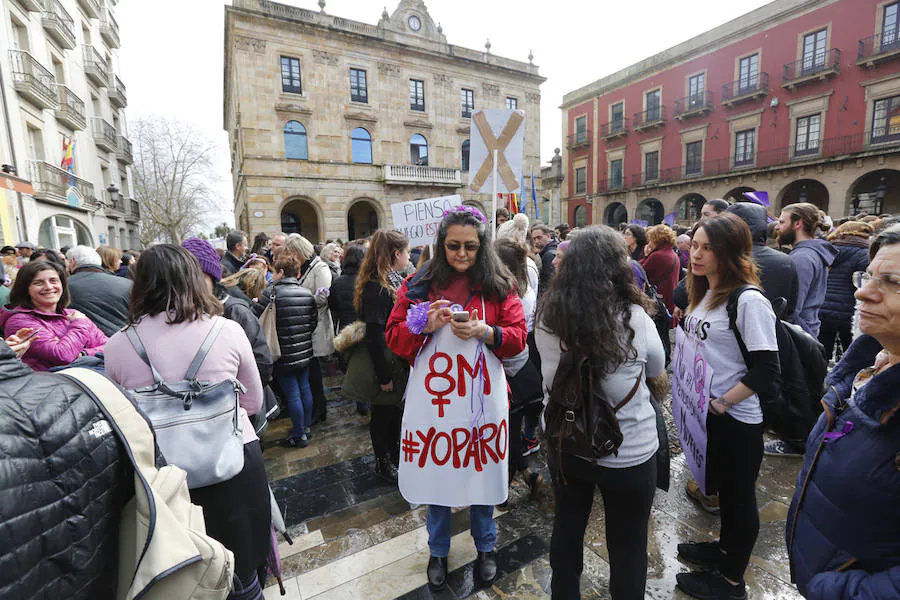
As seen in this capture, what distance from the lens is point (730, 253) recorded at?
2076 mm

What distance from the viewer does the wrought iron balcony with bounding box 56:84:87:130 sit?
14.9 m

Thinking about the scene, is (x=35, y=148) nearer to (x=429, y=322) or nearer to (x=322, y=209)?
(x=322, y=209)

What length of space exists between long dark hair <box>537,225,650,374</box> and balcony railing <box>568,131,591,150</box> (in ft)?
Result: 99.4

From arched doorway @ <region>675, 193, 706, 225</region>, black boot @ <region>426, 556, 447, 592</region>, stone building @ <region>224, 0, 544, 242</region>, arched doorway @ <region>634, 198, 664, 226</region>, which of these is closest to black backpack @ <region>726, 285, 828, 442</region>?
black boot @ <region>426, 556, 447, 592</region>

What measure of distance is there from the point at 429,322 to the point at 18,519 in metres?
1.48

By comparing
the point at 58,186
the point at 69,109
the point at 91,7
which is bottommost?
the point at 58,186

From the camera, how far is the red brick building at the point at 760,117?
16.9m

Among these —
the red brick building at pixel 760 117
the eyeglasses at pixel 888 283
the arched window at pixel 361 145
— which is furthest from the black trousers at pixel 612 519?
the red brick building at pixel 760 117

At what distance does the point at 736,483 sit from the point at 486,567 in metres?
1.36

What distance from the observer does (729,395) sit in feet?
6.54

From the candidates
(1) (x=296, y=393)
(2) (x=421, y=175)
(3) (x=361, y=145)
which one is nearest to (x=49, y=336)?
(1) (x=296, y=393)

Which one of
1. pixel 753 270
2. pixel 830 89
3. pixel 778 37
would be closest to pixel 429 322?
pixel 753 270

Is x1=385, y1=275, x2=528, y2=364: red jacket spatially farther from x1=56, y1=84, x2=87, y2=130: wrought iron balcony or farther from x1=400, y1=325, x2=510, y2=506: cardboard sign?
x1=56, y1=84, x2=87, y2=130: wrought iron balcony

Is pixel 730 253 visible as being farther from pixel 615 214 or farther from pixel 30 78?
pixel 615 214
